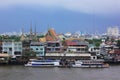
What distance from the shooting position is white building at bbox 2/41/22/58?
1102 inches

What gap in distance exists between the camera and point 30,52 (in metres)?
27.2

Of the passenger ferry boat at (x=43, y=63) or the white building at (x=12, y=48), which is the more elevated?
the white building at (x=12, y=48)

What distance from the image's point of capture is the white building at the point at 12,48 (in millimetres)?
28000

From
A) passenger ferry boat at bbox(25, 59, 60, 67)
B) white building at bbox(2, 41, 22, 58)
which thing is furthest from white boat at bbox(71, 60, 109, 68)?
white building at bbox(2, 41, 22, 58)

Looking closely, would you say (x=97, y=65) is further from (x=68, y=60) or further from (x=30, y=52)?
A: (x=30, y=52)

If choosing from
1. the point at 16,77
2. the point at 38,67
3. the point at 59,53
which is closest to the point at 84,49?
the point at 59,53

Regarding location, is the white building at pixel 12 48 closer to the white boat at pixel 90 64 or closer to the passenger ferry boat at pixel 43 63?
the passenger ferry boat at pixel 43 63

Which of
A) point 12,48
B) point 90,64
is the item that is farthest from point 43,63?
A: point 12,48

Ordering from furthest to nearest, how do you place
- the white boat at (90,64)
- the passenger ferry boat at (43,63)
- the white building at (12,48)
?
1. the white building at (12,48)
2. the passenger ferry boat at (43,63)
3. the white boat at (90,64)

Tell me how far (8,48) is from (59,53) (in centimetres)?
383

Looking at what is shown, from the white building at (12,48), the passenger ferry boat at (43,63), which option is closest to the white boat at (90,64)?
the passenger ferry boat at (43,63)

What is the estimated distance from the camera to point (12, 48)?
28.1 meters

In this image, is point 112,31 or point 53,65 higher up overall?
point 112,31

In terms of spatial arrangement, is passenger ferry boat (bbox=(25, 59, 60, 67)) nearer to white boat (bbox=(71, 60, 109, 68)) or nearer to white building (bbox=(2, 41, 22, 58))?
white boat (bbox=(71, 60, 109, 68))
